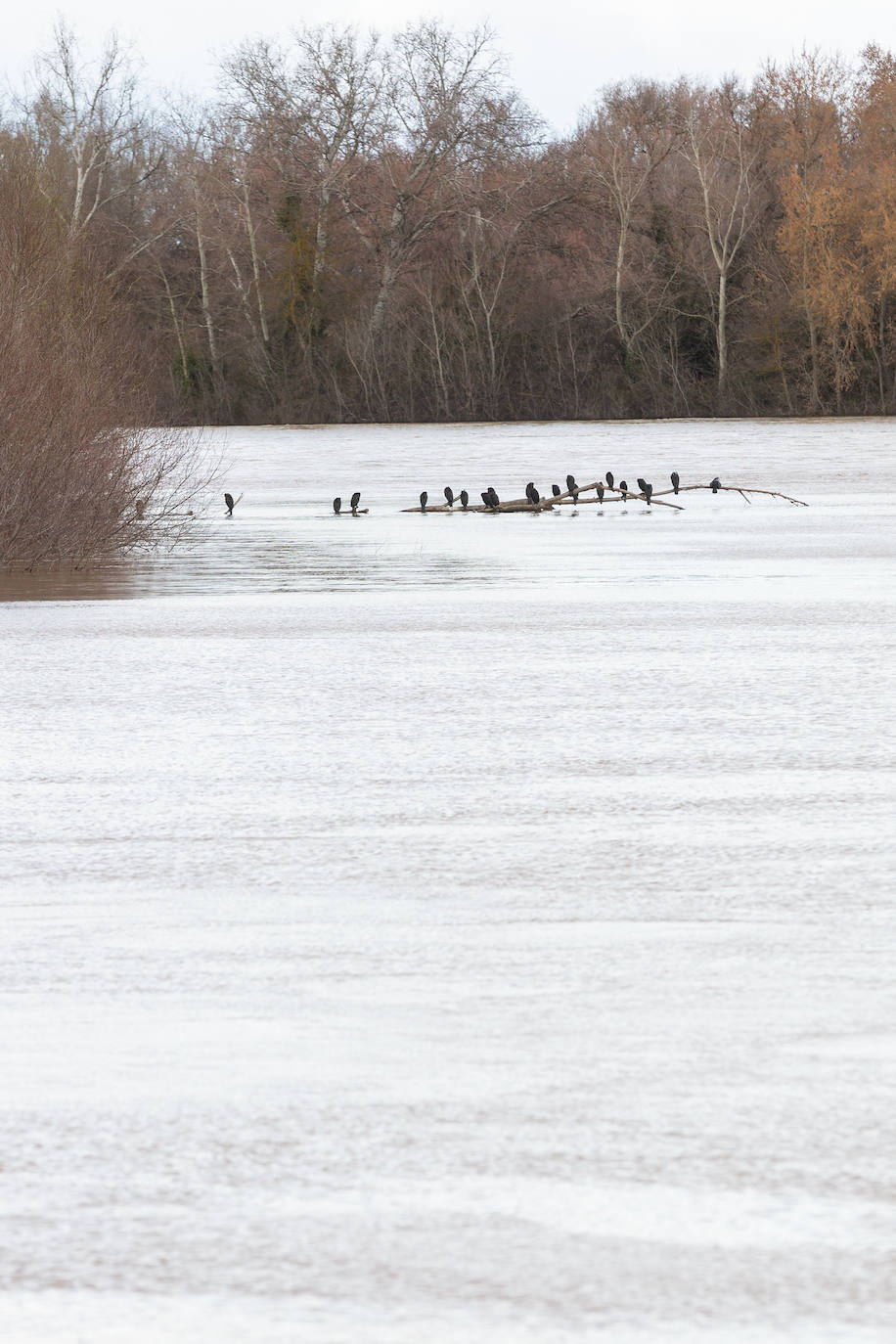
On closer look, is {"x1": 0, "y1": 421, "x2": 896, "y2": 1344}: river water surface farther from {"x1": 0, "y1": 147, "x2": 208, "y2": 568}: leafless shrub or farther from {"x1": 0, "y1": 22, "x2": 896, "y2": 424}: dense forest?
{"x1": 0, "y1": 22, "x2": 896, "y2": 424}: dense forest

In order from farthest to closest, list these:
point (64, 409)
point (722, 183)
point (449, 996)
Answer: point (722, 183)
point (64, 409)
point (449, 996)

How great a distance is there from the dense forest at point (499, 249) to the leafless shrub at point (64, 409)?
4664 cm

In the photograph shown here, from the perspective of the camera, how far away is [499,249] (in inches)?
3054

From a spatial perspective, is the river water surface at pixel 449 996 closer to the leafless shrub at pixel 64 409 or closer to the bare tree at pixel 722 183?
the leafless shrub at pixel 64 409

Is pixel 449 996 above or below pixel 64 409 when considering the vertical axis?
below

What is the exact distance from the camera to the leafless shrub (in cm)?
2211

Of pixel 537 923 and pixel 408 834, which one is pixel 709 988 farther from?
pixel 408 834

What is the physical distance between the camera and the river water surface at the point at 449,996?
338cm

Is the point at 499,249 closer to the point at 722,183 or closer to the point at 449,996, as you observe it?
the point at 722,183

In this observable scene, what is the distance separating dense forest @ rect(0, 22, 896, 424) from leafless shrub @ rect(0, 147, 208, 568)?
153ft

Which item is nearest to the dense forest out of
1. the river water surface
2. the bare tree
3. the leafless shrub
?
the bare tree

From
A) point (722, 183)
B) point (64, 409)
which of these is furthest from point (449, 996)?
point (722, 183)

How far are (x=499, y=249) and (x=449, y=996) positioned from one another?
243 ft

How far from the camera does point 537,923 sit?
19.4ft
